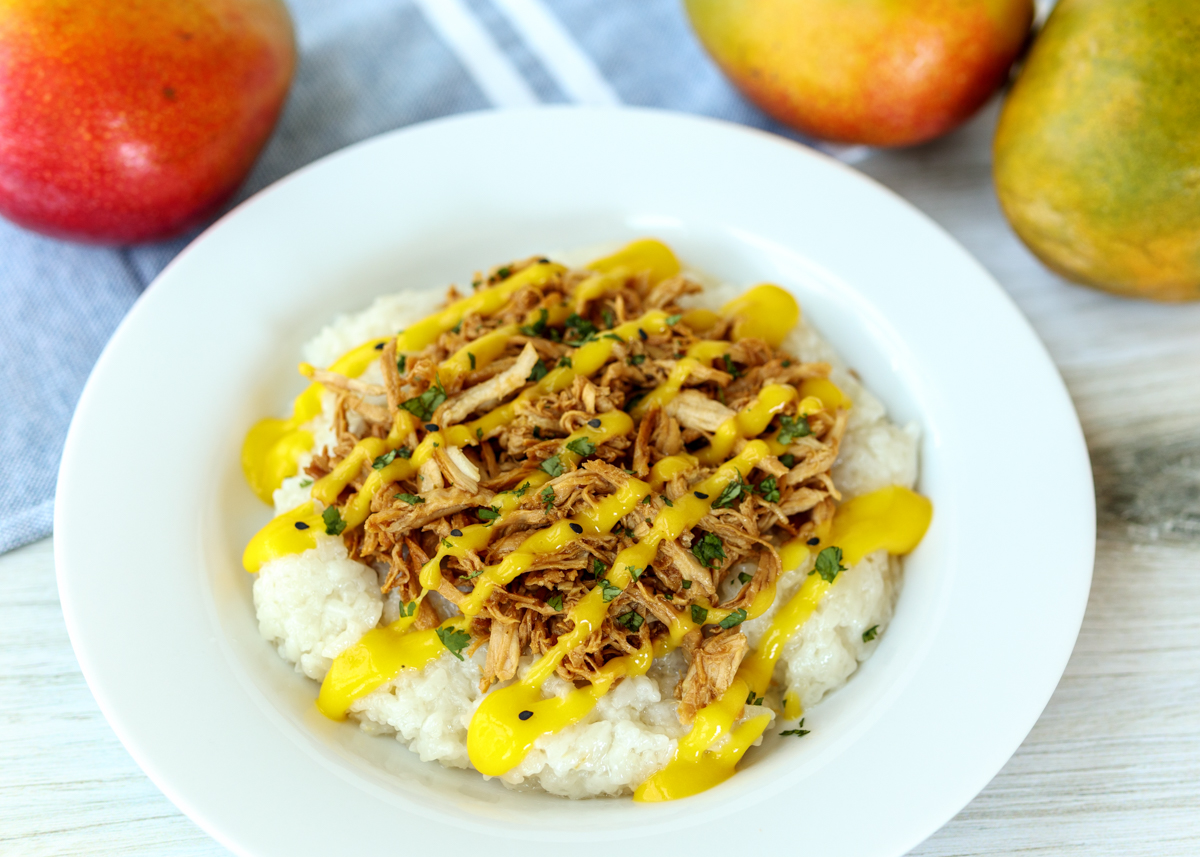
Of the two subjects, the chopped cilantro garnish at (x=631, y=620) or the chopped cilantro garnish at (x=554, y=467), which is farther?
the chopped cilantro garnish at (x=554, y=467)

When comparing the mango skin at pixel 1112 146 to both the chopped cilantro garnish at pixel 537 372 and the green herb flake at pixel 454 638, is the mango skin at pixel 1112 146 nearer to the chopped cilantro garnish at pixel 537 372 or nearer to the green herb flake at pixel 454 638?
the chopped cilantro garnish at pixel 537 372

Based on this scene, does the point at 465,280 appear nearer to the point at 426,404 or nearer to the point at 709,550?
the point at 426,404

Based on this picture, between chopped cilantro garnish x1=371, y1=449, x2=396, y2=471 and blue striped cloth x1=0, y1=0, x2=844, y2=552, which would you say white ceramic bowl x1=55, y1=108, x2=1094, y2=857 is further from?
blue striped cloth x1=0, y1=0, x2=844, y2=552

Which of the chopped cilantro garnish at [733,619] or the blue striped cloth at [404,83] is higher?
the blue striped cloth at [404,83]

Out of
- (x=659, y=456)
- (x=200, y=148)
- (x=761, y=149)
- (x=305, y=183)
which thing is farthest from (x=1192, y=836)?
(x=200, y=148)

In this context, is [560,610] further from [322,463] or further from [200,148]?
[200,148]

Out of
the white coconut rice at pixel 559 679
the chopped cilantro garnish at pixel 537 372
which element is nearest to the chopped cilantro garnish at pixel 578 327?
the chopped cilantro garnish at pixel 537 372

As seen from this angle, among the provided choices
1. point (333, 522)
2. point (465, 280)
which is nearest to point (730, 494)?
point (333, 522)
